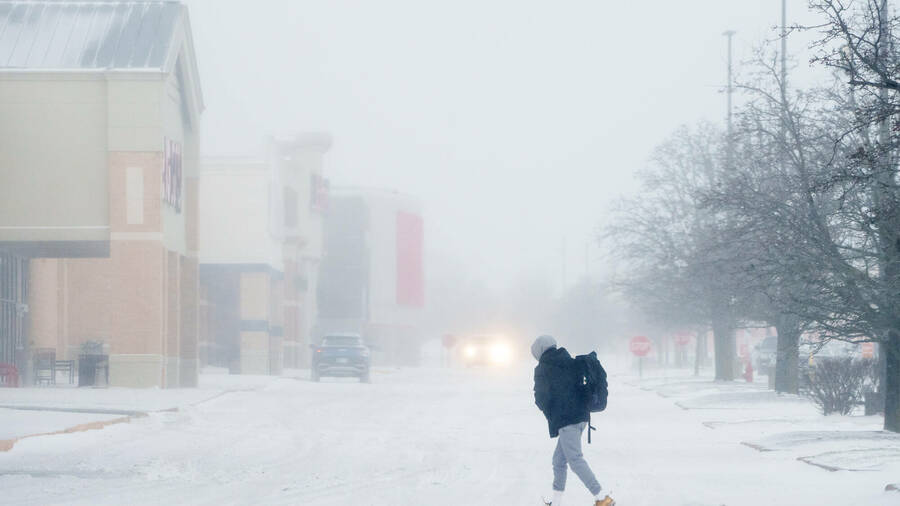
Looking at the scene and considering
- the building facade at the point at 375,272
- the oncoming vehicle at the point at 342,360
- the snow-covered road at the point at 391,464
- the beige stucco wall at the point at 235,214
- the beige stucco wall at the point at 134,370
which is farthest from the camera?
the building facade at the point at 375,272

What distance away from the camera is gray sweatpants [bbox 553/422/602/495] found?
516 inches

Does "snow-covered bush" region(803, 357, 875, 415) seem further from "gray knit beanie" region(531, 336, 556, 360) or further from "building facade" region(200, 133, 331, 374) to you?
"building facade" region(200, 133, 331, 374)

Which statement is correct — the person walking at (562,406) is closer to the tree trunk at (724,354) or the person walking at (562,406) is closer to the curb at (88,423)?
the curb at (88,423)

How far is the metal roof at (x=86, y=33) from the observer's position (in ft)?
128

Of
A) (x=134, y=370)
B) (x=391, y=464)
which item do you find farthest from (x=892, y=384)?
(x=134, y=370)

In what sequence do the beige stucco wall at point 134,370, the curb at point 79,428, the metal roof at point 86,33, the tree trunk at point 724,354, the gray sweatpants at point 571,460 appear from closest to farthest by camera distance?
the gray sweatpants at point 571,460, the curb at point 79,428, the beige stucco wall at point 134,370, the metal roof at point 86,33, the tree trunk at point 724,354

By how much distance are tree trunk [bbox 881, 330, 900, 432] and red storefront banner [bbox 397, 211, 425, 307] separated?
85934 mm

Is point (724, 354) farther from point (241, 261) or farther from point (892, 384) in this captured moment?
point (241, 261)

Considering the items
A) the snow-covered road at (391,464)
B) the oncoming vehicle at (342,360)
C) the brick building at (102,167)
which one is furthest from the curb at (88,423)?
the oncoming vehicle at (342,360)

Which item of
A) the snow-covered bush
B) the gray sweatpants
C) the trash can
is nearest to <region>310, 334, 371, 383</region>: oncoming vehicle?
the trash can

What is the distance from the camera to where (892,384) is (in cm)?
2134

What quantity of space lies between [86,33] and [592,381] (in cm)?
3016

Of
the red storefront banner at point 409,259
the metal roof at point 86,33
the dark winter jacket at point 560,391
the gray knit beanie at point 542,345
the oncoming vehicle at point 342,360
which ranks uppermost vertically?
the metal roof at point 86,33

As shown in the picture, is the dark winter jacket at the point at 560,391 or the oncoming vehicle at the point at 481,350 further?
the oncoming vehicle at the point at 481,350
